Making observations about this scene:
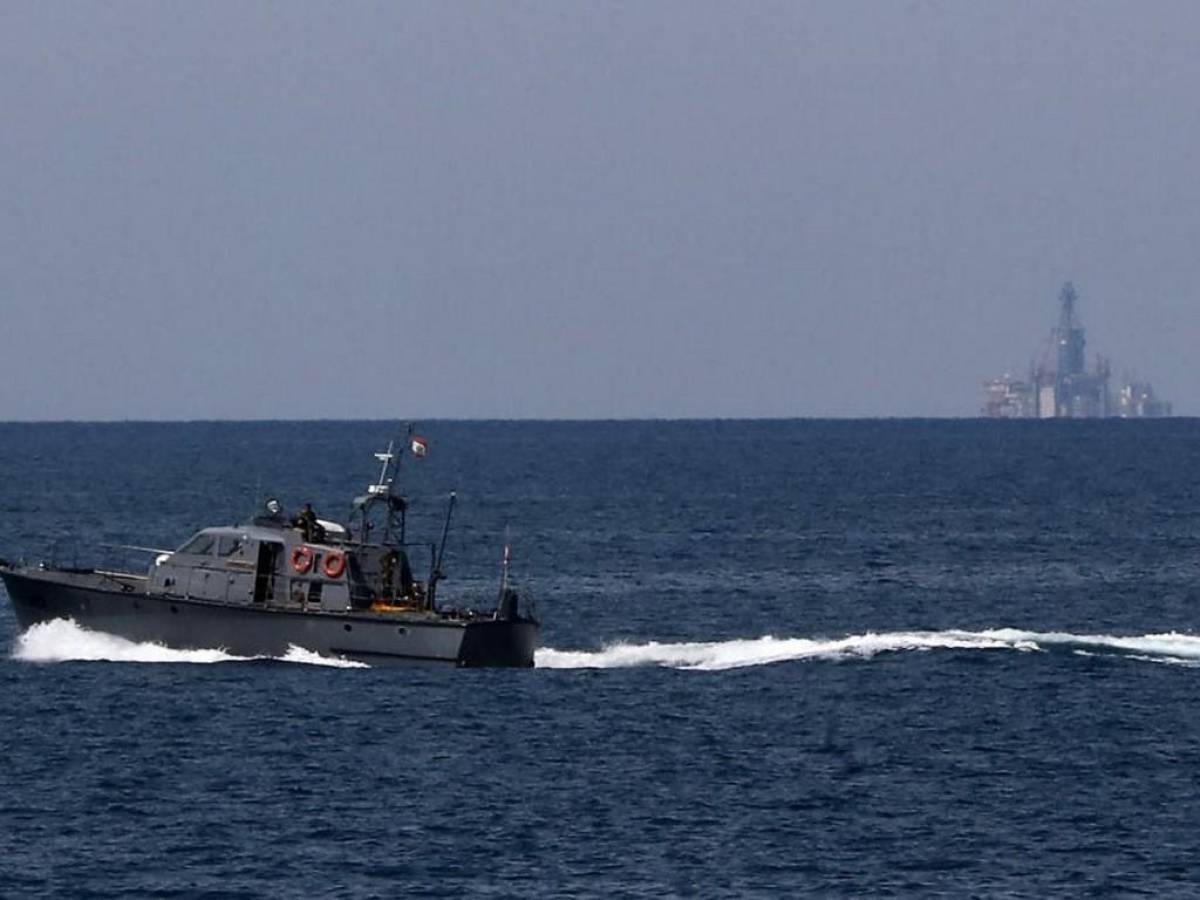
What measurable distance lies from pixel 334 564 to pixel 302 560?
78cm

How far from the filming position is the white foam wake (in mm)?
59406

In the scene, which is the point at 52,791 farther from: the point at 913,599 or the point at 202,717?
the point at 913,599

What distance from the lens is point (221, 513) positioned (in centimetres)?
12744

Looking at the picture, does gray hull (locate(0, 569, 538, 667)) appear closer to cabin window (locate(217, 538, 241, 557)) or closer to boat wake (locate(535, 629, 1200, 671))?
cabin window (locate(217, 538, 241, 557))

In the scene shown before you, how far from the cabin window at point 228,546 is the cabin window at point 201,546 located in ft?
0.78

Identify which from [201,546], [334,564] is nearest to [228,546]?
[201,546]

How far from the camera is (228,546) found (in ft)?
195

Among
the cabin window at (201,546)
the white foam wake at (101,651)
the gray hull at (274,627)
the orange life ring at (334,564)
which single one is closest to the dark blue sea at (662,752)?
the white foam wake at (101,651)

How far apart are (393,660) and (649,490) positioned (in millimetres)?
103129

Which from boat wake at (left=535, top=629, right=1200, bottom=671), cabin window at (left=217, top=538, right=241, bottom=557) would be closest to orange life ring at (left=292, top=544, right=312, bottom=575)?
cabin window at (left=217, top=538, right=241, bottom=557)

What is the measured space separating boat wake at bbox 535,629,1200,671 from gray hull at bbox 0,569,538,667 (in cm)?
310

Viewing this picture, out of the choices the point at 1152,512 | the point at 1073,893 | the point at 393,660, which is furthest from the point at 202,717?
the point at 1152,512

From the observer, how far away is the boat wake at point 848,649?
205 feet

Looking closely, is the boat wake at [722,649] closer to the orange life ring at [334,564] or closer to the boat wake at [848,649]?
the boat wake at [848,649]
